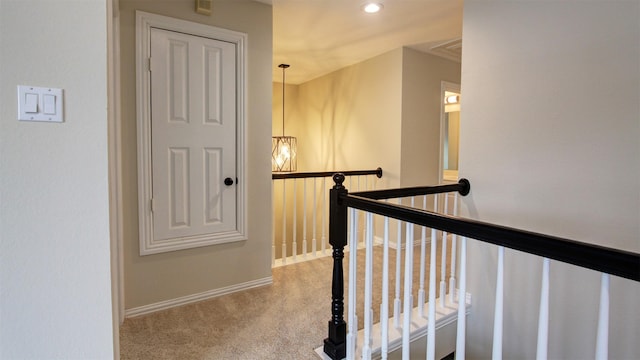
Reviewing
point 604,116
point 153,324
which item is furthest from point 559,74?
point 153,324

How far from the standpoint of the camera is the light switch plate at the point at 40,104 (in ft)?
3.38

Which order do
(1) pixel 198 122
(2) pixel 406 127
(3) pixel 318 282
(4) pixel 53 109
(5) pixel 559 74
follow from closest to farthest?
1. (4) pixel 53 109
2. (5) pixel 559 74
3. (1) pixel 198 122
4. (3) pixel 318 282
5. (2) pixel 406 127

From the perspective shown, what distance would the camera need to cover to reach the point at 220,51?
2.50 metres

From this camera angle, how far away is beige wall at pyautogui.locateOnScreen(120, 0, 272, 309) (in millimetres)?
2201

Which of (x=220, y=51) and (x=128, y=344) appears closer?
(x=128, y=344)

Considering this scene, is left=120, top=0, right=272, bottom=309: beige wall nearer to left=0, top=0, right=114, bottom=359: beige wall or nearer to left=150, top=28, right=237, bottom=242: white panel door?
left=150, top=28, right=237, bottom=242: white panel door

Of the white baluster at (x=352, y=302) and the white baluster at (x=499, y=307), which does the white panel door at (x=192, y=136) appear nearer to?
the white baluster at (x=352, y=302)

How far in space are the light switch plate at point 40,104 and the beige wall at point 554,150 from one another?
89.9 inches

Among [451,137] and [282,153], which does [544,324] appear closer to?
[282,153]

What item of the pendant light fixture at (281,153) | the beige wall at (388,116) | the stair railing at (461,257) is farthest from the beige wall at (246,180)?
the pendant light fixture at (281,153)

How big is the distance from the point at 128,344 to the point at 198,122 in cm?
151

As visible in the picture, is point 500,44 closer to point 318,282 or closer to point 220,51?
point 220,51

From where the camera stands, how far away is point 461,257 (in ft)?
4.07

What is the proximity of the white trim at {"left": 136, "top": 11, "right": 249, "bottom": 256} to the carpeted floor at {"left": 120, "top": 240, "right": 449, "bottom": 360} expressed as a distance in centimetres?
48
